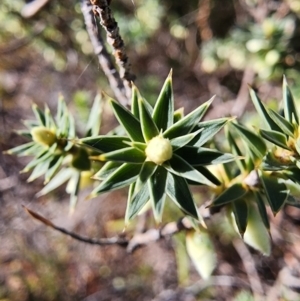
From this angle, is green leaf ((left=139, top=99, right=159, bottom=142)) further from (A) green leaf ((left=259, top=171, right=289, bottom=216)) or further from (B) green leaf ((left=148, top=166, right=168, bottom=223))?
(A) green leaf ((left=259, top=171, right=289, bottom=216))

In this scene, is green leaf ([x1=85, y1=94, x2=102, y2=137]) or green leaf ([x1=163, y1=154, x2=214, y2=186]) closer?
green leaf ([x1=163, y1=154, x2=214, y2=186])

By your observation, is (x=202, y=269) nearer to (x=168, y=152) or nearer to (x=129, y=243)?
(x=129, y=243)

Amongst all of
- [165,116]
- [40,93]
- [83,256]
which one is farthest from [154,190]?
[40,93]

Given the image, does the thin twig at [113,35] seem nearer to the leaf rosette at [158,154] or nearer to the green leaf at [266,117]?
the leaf rosette at [158,154]

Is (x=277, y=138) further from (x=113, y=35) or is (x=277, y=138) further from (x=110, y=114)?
(x=110, y=114)

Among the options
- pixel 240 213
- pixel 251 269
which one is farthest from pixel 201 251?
pixel 251 269

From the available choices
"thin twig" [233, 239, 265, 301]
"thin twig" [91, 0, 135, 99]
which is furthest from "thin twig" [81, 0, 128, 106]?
"thin twig" [233, 239, 265, 301]

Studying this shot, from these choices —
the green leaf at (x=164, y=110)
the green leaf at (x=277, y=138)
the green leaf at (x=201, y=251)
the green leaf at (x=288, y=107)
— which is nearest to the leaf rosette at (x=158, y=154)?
the green leaf at (x=164, y=110)
